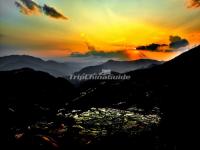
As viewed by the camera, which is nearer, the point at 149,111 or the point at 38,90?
the point at 149,111

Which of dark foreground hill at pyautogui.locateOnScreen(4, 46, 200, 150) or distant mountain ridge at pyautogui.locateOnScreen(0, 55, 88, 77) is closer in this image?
dark foreground hill at pyautogui.locateOnScreen(4, 46, 200, 150)

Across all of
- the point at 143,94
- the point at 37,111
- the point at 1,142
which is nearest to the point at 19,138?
the point at 1,142

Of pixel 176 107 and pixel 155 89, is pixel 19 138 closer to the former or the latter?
pixel 176 107

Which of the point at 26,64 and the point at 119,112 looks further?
the point at 26,64

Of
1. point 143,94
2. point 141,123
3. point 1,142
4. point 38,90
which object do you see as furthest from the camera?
point 38,90

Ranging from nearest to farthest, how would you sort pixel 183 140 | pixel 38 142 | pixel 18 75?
pixel 38 142 < pixel 183 140 < pixel 18 75

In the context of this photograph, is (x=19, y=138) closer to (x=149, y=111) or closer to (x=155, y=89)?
(x=149, y=111)

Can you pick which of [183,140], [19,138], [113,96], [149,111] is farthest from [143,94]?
[19,138]

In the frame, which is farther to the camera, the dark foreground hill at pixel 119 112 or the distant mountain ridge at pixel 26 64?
the distant mountain ridge at pixel 26 64

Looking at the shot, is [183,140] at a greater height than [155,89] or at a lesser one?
lesser
